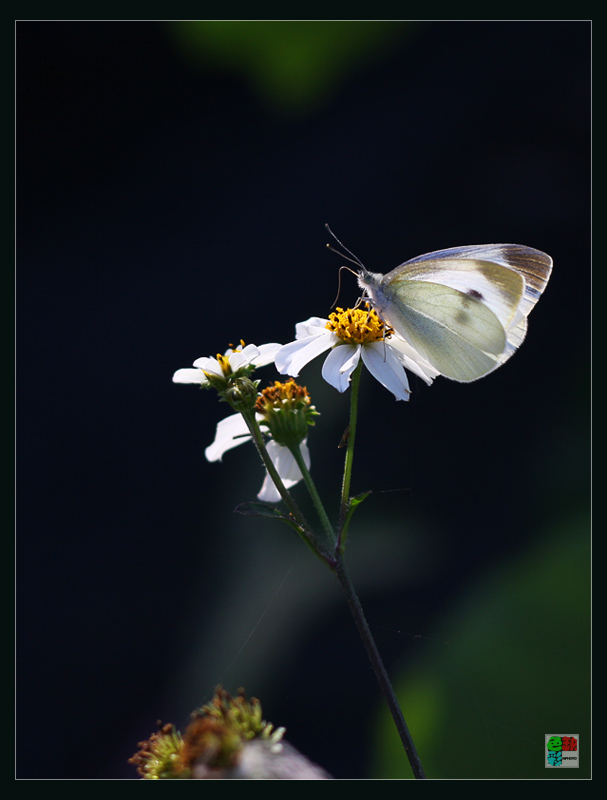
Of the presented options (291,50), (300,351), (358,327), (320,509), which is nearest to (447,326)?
(358,327)

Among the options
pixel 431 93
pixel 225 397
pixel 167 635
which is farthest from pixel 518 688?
pixel 431 93

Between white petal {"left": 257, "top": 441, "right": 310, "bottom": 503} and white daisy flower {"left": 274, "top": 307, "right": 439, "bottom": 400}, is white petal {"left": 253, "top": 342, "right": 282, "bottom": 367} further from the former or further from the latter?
white petal {"left": 257, "top": 441, "right": 310, "bottom": 503}

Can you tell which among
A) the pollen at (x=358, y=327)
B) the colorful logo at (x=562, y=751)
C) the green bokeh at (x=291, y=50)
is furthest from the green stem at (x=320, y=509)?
the green bokeh at (x=291, y=50)

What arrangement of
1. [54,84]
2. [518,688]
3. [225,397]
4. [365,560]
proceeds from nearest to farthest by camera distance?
[225,397] < [518,688] < [54,84] < [365,560]

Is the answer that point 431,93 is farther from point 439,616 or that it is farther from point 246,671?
point 246,671

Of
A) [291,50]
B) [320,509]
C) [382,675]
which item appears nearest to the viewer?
[382,675]

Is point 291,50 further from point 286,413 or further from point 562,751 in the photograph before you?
point 562,751

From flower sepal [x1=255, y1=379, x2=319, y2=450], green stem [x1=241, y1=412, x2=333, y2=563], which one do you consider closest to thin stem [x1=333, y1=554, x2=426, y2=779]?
green stem [x1=241, y1=412, x2=333, y2=563]
